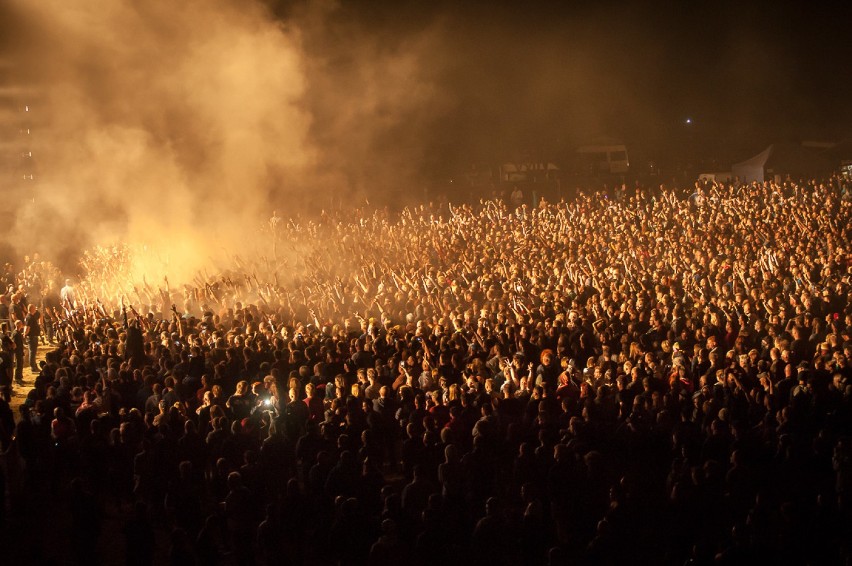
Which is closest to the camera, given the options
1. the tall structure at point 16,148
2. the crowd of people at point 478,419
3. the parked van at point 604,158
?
the crowd of people at point 478,419

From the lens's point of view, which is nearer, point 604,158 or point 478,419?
point 478,419

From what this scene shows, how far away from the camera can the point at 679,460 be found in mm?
6242

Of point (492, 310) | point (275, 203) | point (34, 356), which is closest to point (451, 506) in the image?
point (492, 310)

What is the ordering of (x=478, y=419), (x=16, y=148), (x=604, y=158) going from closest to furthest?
(x=478, y=419) → (x=16, y=148) → (x=604, y=158)

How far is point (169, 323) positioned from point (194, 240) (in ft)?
29.8

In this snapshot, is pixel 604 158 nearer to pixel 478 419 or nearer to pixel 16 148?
pixel 16 148

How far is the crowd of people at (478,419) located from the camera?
5.43 metres

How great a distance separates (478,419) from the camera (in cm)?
705

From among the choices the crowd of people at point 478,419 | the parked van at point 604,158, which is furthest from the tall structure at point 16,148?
the parked van at point 604,158

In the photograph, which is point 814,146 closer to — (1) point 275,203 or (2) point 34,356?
(1) point 275,203

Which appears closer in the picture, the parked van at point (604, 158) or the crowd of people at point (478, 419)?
the crowd of people at point (478, 419)

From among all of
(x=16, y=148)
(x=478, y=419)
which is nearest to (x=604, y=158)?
(x=16, y=148)

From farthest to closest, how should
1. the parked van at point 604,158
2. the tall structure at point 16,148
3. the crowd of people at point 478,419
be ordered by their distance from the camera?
the parked van at point 604,158, the tall structure at point 16,148, the crowd of people at point 478,419

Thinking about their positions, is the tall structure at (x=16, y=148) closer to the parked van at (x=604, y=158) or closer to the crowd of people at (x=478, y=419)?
the crowd of people at (x=478, y=419)
